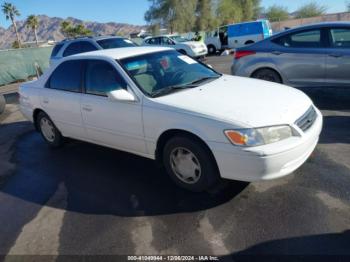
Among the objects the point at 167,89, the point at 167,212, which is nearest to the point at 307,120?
the point at 167,89

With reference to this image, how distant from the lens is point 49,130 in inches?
231

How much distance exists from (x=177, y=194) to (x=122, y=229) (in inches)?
31.2

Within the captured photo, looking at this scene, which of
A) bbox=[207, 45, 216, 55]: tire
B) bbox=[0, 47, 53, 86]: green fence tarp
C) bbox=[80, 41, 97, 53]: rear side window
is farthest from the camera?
bbox=[207, 45, 216, 55]: tire

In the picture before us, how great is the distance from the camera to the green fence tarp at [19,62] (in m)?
18.7

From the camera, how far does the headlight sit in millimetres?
3273

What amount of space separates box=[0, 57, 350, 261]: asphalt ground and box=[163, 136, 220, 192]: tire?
0.14 metres

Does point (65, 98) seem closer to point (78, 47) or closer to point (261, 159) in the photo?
point (261, 159)

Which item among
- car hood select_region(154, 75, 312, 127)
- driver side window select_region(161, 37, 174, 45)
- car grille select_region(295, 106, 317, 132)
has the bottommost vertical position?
driver side window select_region(161, 37, 174, 45)

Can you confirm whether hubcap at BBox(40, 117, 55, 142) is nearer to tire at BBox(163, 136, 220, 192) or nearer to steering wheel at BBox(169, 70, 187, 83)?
steering wheel at BBox(169, 70, 187, 83)

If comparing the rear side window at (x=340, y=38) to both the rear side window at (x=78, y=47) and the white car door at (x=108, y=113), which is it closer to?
the white car door at (x=108, y=113)

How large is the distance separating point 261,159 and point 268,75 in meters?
4.35

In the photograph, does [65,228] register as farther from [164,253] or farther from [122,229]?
[164,253]

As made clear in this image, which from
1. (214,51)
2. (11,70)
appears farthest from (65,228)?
(214,51)

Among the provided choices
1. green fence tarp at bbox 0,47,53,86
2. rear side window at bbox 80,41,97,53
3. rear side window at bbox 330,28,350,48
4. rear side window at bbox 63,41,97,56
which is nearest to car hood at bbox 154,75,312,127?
rear side window at bbox 330,28,350,48
